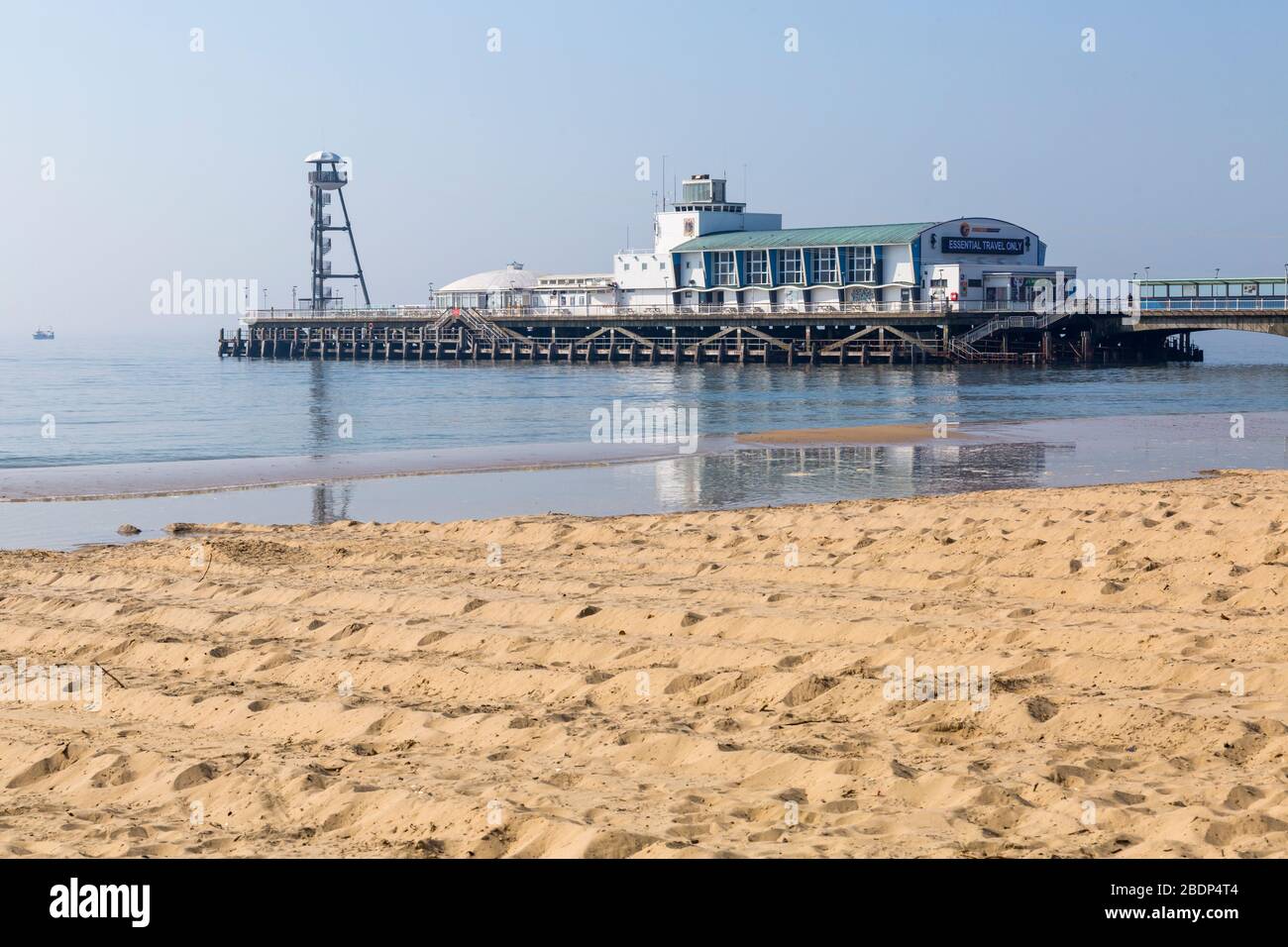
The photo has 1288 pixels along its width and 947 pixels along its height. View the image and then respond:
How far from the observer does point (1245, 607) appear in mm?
9711

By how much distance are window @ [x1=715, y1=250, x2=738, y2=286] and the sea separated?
39.3 feet

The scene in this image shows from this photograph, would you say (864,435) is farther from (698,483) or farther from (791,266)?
(791,266)

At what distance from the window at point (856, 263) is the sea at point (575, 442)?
8265 mm

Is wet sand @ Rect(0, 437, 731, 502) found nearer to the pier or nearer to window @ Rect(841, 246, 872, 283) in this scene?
the pier

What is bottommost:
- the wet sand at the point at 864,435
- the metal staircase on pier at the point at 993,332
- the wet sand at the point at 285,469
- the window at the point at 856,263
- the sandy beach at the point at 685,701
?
the sandy beach at the point at 685,701

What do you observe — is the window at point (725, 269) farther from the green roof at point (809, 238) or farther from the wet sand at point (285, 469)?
the wet sand at point (285, 469)

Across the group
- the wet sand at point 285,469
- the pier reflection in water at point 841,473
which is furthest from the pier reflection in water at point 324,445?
the pier reflection in water at point 841,473

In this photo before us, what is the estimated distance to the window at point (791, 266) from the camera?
79312mm

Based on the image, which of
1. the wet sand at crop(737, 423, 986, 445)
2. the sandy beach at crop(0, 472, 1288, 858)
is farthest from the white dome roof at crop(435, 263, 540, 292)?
the sandy beach at crop(0, 472, 1288, 858)

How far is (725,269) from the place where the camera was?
8256 centimetres

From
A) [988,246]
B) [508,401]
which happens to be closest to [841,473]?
[508,401]

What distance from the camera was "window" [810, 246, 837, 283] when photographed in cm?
7788

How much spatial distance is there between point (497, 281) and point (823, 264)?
91.9 feet
